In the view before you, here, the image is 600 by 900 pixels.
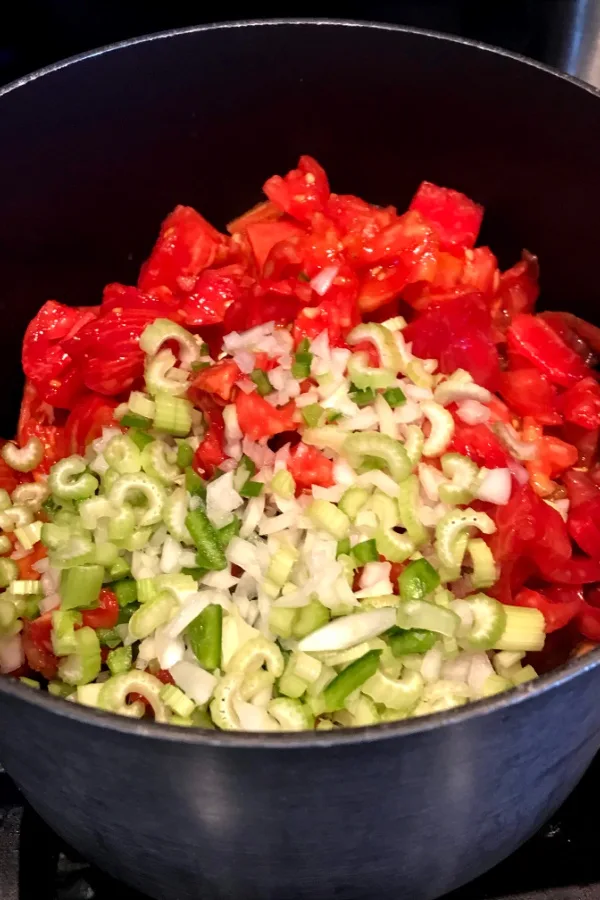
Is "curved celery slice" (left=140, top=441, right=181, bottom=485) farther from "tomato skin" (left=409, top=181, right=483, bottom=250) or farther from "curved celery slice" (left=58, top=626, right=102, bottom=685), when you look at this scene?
"tomato skin" (left=409, top=181, right=483, bottom=250)

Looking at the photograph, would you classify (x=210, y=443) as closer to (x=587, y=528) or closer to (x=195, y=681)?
(x=195, y=681)

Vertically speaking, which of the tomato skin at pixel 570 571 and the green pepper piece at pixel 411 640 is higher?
the tomato skin at pixel 570 571

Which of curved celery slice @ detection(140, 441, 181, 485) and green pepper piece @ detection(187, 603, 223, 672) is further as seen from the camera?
curved celery slice @ detection(140, 441, 181, 485)

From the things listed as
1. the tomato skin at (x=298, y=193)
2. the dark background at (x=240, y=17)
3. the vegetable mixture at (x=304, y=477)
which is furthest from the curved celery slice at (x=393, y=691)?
the dark background at (x=240, y=17)

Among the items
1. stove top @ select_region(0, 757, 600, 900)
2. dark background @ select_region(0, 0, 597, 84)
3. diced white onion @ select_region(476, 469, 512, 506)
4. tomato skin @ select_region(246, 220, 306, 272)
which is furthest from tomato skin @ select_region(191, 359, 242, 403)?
dark background @ select_region(0, 0, 597, 84)

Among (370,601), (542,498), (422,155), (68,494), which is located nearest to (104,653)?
(68,494)

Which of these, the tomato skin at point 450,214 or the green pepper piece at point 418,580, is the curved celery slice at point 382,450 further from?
the tomato skin at point 450,214

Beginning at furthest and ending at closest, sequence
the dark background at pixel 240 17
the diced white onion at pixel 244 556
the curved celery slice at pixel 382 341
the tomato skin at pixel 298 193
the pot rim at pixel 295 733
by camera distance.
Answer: the dark background at pixel 240 17, the tomato skin at pixel 298 193, the curved celery slice at pixel 382 341, the diced white onion at pixel 244 556, the pot rim at pixel 295 733

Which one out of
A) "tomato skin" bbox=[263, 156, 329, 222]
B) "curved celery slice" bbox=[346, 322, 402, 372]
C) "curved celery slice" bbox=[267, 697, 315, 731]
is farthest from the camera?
"tomato skin" bbox=[263, 156, 329, 222]

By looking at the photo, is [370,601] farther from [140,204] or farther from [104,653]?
[140,204]
